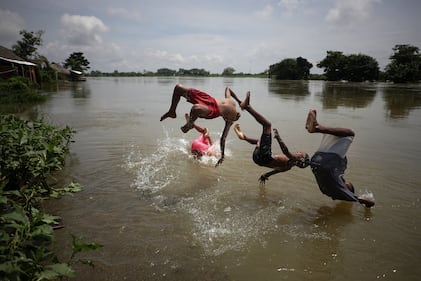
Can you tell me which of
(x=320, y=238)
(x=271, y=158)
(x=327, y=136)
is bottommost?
(x=320, y=238)

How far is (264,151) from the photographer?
5836 millimetres

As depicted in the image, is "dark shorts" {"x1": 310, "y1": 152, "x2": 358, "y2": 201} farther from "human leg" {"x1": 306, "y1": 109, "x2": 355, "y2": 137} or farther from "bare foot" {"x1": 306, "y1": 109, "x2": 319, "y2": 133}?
"bare foot" {"x1": 306, "y1": 109, "x2": 319, "y2": 133}

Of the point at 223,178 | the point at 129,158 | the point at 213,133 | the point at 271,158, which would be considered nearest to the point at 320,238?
the point at 271,158

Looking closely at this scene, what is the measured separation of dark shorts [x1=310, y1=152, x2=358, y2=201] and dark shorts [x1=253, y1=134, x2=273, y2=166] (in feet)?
2.90

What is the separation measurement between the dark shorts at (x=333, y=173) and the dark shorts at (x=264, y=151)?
0.88m

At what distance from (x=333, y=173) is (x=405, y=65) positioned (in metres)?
59.8

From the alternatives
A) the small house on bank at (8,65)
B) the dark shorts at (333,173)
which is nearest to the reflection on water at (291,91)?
the dark shorts at (333,173)

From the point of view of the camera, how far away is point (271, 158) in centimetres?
589

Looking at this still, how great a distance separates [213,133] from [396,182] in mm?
7138

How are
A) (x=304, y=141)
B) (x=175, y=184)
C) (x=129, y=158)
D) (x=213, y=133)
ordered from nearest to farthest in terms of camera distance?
(x=175, y=184) → (x=129, y=158) → (x=304, y=141) → (x=213, y=133)

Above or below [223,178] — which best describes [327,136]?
above

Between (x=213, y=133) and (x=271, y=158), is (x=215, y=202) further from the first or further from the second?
(x=213, y=133)

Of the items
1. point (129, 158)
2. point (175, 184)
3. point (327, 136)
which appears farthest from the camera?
point (129, 158)

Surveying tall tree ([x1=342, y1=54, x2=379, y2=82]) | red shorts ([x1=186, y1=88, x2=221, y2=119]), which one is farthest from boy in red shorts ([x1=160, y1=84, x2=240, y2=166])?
tall tree ([x1=342, y1=54, x2=379, y2=82])
